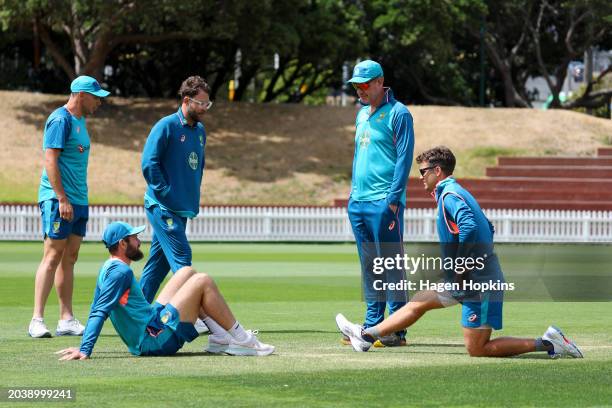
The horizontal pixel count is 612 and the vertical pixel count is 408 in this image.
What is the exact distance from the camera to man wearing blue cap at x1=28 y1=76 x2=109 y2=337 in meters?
10.7

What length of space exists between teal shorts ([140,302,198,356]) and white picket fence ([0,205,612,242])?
834 inches

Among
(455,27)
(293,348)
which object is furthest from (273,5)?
(293,348)

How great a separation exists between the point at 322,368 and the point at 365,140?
2.50 meters

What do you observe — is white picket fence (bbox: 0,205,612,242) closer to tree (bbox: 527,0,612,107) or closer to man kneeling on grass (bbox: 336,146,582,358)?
man kneeling on grass (bbox: 336,146,582,358)

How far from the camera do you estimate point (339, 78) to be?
55.2 meters

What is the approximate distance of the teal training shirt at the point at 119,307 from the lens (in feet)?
28.2

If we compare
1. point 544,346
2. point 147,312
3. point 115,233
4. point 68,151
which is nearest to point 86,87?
point 68,151

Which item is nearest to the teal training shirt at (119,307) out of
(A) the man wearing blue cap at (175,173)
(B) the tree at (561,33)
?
(A) the man wearing blue cap at (175,173)

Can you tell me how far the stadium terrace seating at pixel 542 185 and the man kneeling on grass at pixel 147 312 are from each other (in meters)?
26.7

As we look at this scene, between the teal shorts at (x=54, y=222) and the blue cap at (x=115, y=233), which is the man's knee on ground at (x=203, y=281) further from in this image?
the teal shorts at (x=54, y=222)

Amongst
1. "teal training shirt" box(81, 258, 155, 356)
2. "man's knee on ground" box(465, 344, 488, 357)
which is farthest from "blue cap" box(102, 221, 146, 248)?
"man's knee on ground" box(465, 344, 488, 357)

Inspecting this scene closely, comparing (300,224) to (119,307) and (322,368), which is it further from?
(322,368)

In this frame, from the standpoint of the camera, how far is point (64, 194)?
1073 cm

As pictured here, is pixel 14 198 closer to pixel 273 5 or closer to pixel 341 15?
pixel 273 5
